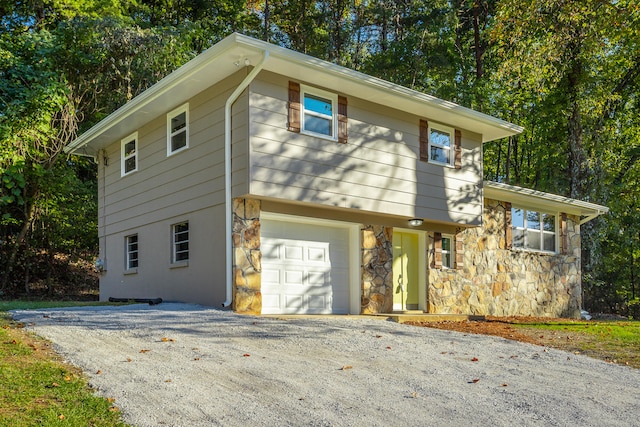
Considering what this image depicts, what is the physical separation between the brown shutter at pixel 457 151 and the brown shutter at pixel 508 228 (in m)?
2.84

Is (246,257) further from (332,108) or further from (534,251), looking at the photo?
(534,251)

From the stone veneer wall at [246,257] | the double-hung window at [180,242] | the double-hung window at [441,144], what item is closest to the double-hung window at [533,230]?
the double-hung window at [441,144]

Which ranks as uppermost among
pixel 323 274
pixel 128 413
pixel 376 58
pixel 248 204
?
pixel 376 58

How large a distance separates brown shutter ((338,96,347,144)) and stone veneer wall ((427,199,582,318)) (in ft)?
12.2

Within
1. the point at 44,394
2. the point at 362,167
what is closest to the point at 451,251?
the point at 362,167

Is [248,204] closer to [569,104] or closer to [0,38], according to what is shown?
[0,38]

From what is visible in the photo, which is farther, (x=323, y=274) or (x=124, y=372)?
(x=323, y=274)

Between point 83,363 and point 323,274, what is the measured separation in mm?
6514

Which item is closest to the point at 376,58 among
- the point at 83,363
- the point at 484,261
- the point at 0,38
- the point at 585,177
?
the point at 585,177

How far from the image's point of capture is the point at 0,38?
52.9 ft

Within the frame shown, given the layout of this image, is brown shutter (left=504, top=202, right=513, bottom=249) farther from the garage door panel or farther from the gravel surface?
the gravel surface

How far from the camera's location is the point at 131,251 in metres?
14.0

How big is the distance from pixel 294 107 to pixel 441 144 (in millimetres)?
4182

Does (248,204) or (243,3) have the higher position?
(243,3)
